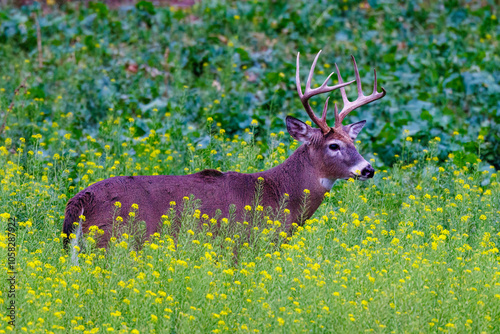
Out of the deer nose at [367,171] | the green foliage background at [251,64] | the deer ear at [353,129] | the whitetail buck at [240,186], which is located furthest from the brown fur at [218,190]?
the green foliage background at [251,64]

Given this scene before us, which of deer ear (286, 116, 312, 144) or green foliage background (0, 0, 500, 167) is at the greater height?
deer ear (286, 116, 312, 144)

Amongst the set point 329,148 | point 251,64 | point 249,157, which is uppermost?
point 329,148

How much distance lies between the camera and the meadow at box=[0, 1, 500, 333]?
5.49 metres

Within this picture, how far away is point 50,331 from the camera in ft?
16.1

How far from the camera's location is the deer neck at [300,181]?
7.43 meters

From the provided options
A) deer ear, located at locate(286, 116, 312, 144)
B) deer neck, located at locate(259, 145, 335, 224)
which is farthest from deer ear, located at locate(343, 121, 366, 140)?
deer neck, located at locate(259, 145, 335, 224)

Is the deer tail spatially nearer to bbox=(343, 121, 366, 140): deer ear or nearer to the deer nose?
the deer nose

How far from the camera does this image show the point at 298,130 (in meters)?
7.72

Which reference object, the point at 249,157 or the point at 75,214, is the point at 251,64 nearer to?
the point at 249,157

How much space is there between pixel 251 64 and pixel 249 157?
159 inches

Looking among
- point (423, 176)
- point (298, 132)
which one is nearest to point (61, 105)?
point (298, 132)

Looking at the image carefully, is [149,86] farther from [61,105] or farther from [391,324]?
[391,324]

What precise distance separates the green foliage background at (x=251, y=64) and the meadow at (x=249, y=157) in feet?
0.12

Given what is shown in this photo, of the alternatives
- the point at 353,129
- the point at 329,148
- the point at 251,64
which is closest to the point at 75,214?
the point at 329,148
